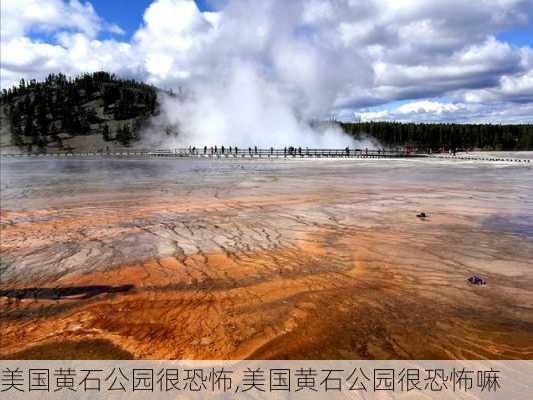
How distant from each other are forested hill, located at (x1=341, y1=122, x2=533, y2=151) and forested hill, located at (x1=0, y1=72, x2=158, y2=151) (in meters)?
61.9

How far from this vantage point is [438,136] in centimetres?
11594

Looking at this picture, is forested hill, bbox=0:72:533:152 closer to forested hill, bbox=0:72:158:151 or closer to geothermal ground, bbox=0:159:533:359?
forested hill, bbox=0:72:158:151

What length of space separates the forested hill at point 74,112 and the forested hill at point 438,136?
203ft

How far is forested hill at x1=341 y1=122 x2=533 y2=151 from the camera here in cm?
Answer: 11256

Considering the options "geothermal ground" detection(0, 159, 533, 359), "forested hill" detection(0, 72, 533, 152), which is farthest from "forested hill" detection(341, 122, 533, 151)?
"geothermal ground" detection(0, 159, 533, 359)

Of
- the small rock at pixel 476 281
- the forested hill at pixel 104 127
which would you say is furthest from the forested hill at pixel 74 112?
the small rock at pixel 476 281

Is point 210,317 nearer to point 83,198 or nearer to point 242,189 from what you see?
point 83,198

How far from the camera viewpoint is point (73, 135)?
114 m

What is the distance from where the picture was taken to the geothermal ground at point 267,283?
179 inches

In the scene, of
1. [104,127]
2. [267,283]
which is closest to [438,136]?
[104,127]

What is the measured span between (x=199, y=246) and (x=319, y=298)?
3230 millimetres

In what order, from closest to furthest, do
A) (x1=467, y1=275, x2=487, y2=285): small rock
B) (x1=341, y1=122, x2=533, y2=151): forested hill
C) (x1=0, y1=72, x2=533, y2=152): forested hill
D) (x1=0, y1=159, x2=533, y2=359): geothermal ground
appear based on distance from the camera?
1. (x1=0, y1=159, x2=533, y2=359): geothermal ground
2. (x1=467, y1=275, x2=487, y2=285): small rock
3. (x1=0, y1=72, x2=533, y2=152): forested hill
4. (x1=341, y1=122, x2=533, y2=151): forested hill

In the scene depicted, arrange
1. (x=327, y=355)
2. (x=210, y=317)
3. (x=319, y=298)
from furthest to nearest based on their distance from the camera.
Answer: (x=319, y=298), (x=210, y=317), (x=327, y=355)

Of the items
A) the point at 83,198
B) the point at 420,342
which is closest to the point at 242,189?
the point at 83,198
